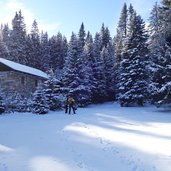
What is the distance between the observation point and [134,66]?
36156 millimetres

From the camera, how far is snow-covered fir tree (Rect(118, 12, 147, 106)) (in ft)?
116

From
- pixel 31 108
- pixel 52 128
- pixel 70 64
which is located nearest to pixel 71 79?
pixel 70 64

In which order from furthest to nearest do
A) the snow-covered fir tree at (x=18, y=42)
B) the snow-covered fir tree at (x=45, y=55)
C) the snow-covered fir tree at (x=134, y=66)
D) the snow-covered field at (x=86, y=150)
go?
the snow-covered fir tree at (x=45, y=55)
the snow-covered fir tree at (x=18, y=42)
the snow-covered fir tree at (x=134, y=66)
the snow-covered field at (x=86, y=150)

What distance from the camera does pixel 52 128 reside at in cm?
1648

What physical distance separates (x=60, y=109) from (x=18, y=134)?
18.7 metres

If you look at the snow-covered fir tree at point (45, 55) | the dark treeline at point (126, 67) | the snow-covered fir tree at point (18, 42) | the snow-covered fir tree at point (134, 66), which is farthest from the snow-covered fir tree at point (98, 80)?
the snow-covered fir tree at point (18, 42)

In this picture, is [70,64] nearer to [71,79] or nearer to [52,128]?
[71,79]

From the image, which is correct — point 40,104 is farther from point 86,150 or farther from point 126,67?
point 86,150

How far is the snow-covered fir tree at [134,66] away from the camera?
35406 millimetres

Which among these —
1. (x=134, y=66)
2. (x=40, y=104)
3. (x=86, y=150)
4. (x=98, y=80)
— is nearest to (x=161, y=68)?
(x=134, y=66)

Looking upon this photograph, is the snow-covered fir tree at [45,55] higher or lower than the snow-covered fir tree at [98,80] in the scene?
higher

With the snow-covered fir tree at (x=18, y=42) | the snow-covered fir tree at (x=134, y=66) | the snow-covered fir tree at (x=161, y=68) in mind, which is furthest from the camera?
the snow-covered fir tree at (x=18, y=42)

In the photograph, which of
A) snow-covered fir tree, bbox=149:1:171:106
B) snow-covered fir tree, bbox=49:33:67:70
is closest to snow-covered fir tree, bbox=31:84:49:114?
snow-covered fir tree, bbox=149:1:171:106

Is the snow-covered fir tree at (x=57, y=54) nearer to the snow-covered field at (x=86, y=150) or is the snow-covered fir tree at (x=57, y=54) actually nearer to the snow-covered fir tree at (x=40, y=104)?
the snow-covered fir tree at (x=40, y=104)
